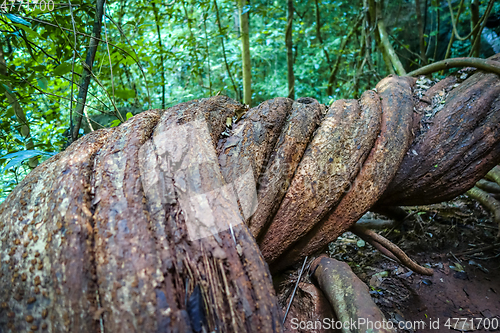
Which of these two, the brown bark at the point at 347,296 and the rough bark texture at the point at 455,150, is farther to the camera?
the rough bark texture at the point at 455,150

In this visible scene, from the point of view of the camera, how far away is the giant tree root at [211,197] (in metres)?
0.59

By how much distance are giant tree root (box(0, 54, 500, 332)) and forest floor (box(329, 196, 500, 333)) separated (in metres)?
0.43

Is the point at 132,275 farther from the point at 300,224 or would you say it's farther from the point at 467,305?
the point at 467,305

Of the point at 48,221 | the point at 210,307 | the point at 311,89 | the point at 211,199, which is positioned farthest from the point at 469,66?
the point at 311,89

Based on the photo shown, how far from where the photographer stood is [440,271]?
1414mm

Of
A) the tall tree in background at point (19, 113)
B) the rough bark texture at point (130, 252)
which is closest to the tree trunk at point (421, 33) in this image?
the rough bark texture at point (130, 252)

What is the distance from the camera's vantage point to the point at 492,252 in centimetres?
152

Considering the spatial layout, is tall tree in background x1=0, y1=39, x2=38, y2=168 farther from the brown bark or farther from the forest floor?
the forest floor

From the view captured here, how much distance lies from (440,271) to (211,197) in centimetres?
128

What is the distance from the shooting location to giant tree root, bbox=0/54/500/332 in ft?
1.93

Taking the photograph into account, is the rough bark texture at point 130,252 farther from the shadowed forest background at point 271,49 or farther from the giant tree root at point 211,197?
the shadowed forest background at point 271,49

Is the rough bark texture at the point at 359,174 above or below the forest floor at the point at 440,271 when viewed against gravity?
above

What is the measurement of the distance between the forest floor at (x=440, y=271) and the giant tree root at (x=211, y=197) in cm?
43

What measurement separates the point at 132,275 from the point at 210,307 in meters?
0.17
